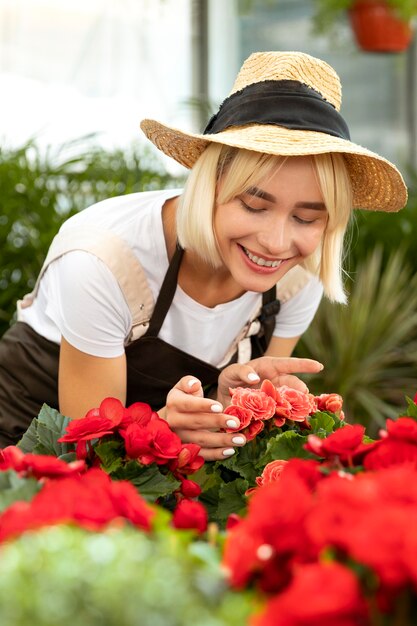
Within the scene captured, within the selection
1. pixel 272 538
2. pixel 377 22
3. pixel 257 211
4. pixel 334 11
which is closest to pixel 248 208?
pixel 257 211

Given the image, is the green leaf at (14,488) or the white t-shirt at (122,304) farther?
the white t-shirt at (122,304)

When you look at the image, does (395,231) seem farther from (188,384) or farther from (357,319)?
(188,384)

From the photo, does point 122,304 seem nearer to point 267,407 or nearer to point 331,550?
point 267,407

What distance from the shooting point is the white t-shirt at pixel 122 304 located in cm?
142

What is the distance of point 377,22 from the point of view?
168 inches

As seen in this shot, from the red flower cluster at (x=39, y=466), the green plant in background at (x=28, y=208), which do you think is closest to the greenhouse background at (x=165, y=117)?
the green plant in background at (x=28, y=208)

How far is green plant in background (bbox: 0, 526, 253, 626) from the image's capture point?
16.5 inches

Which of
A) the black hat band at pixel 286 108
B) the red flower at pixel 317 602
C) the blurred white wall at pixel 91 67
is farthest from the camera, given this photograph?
the blurred white wall at pixel 91 67

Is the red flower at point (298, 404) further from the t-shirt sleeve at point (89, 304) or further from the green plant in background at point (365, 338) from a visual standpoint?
the green plant in background at point (365, 338)

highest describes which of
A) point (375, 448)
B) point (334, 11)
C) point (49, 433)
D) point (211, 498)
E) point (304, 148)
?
point (334, 11)

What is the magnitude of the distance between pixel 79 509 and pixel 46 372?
109cm

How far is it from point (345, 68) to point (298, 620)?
5275mm

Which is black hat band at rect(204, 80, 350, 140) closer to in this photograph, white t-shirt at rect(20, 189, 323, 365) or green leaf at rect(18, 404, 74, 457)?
white t-shirt at rect(20, 189, 323, 365)

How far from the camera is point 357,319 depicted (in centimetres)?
338
